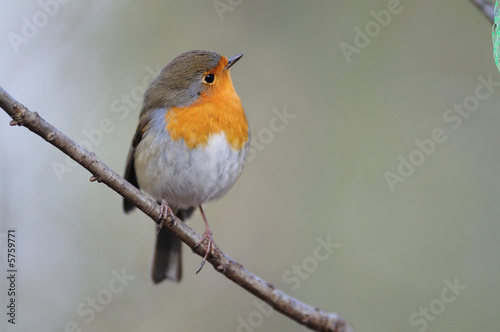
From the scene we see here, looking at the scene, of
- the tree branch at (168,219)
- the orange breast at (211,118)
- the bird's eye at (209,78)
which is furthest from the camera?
the bird's eye at (209,78)

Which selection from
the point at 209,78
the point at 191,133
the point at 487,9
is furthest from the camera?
the point at 209,78

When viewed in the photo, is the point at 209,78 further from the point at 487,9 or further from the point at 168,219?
the point at 487,9

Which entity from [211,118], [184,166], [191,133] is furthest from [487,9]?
[184,166]

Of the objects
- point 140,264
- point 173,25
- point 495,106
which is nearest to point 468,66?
point 495,106

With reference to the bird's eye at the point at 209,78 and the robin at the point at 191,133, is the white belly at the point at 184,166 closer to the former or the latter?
the robin at the point at 191,133

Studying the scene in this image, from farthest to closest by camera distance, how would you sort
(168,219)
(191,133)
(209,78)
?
(209,78), (191,133), (168,219)

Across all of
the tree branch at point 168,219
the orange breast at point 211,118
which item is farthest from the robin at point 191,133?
the tree branch at point 168,219

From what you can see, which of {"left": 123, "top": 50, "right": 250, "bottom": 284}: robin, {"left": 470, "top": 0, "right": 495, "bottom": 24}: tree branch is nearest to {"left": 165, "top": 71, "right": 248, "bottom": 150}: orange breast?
{"left": 123, "top": 50, "right": 250, "bottom": 284}: robin
